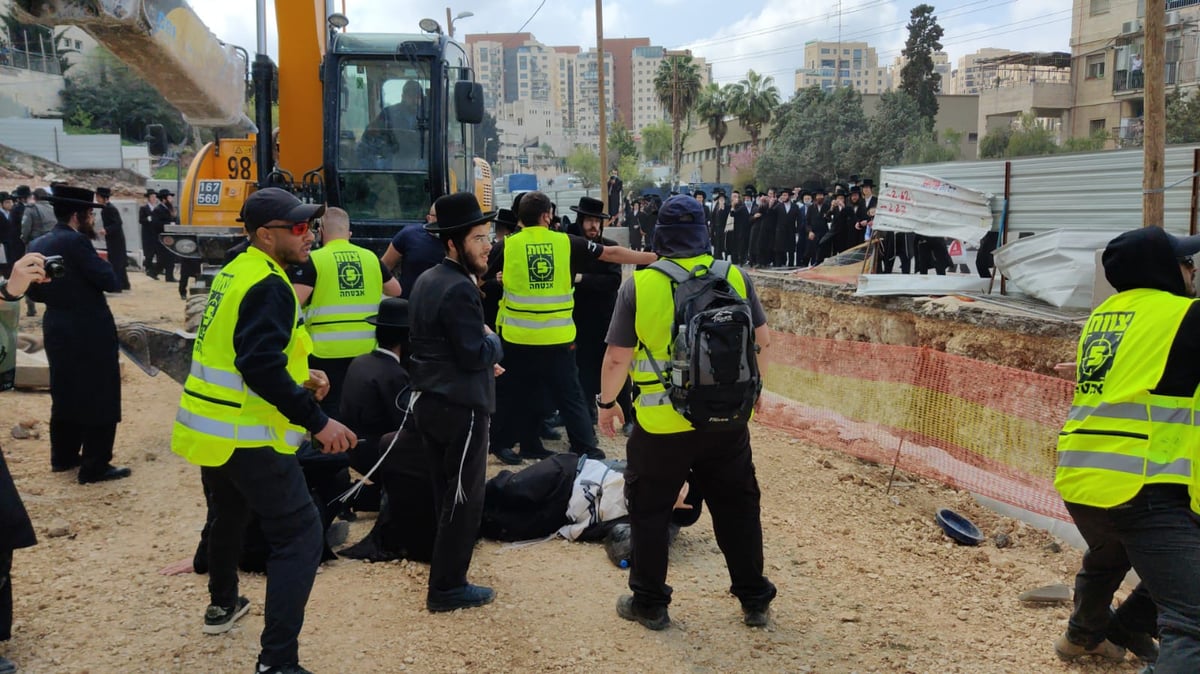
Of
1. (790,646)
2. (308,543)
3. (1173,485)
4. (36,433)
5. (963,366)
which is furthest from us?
(36,433)

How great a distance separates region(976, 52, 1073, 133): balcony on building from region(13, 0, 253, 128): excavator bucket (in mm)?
43302

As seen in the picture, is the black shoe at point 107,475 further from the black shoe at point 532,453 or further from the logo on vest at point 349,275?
the black shoe at point 532,453

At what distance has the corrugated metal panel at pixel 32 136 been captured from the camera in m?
41.9

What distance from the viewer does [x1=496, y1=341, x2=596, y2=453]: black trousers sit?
6285 millimetres

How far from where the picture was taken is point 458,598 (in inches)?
165

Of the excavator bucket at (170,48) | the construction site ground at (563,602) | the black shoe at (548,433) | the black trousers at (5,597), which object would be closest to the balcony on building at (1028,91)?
the excavator bucket at (170,48)

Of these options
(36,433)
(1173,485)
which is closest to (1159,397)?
(1173,485)

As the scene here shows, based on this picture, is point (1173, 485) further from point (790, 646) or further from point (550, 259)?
point (550, 259)

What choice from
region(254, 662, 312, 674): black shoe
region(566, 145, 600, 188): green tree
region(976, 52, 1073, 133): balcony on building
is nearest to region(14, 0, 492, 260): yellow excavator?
region(254, 662, 312, 674): black shoe

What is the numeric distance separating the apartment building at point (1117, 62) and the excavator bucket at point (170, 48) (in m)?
36.1

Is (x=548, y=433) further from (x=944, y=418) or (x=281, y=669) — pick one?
(x=281, y=669)

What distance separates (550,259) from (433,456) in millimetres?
2275

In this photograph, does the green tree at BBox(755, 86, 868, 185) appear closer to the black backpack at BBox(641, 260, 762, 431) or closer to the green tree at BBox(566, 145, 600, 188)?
the black backpack at BBox(641, 260, 762, 431)

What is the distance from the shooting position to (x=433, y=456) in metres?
4.18
